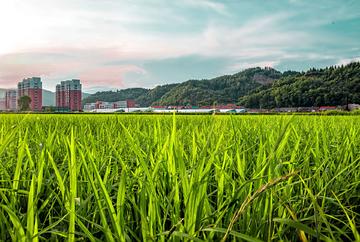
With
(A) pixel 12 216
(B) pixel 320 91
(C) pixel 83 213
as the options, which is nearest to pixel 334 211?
(C) pixel 83 213

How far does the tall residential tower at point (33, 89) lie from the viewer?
116 meters

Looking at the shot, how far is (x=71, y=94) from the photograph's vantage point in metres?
130

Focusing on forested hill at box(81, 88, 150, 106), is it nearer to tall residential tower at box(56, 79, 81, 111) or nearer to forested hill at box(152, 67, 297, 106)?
tall residential tower at box(56, 79, 81, 111)

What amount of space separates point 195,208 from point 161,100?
9374 centimetres

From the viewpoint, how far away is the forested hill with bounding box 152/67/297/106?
84.7 metres

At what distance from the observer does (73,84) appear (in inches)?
5138

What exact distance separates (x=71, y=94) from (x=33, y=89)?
2099 centimetres

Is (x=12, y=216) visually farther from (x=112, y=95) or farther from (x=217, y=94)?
(x=112, y=95)

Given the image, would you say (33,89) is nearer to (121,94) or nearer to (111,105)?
(111,105)

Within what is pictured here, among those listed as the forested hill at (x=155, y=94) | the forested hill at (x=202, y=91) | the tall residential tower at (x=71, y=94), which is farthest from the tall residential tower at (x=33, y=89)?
the forested hill at (x=155, y=94)

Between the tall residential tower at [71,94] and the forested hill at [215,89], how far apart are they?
66.8 meters

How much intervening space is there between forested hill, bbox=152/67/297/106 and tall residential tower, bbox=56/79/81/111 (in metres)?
66.8

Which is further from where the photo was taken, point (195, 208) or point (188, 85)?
point (188, 85)

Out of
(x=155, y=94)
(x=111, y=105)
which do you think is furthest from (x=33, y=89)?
(x=155, y=94)
